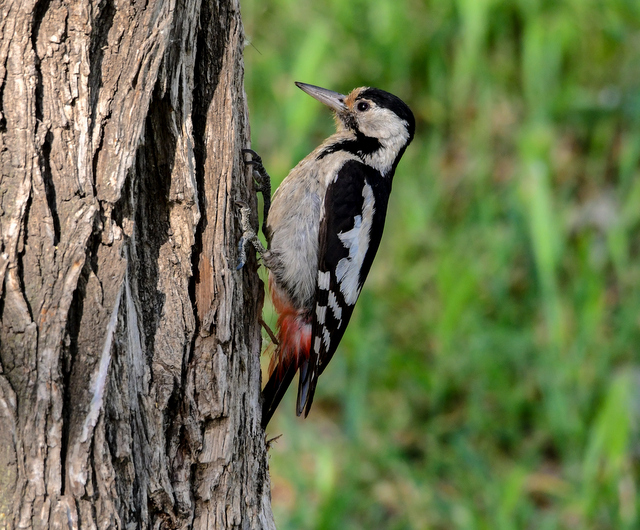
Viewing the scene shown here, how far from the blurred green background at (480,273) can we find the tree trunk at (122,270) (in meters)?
2.35

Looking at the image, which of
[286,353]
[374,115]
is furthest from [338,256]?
[374,115]

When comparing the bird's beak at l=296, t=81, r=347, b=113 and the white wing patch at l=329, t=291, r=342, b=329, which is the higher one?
the bird's beak at l=296, t=81, r=347, b=113

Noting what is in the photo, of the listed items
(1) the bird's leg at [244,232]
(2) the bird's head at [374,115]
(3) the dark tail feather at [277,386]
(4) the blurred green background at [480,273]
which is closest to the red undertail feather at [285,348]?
(3) the dark tail feather at [277,386]

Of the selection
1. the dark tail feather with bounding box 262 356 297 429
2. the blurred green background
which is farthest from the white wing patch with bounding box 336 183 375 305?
the blurred green background

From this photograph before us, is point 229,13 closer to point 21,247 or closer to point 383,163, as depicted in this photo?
point 21,247

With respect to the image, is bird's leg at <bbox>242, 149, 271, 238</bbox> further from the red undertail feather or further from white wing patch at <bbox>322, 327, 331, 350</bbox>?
white wing patch at <bbox>322, 327, 331, 350</bbox>

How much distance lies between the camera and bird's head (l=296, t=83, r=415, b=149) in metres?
3.64

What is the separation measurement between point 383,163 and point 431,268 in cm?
191

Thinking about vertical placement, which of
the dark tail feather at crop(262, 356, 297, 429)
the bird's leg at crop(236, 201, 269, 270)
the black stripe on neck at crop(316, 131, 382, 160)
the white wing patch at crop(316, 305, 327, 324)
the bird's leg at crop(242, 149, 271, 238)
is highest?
the black stripe on neck at crop(316, 131, 382, 160)

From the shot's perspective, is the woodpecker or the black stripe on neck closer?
the woodpecker

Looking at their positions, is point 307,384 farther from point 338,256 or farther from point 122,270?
point 122,270

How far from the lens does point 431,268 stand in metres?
5.36

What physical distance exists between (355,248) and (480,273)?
7.23 feet

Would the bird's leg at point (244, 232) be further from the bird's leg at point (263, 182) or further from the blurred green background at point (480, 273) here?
the blurred green background at point (480, 273)
